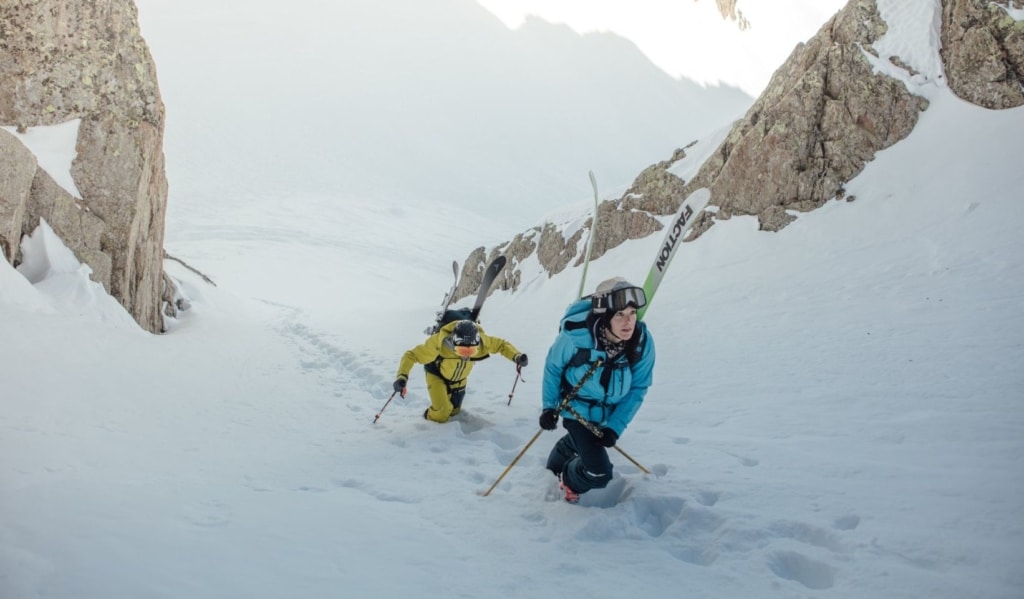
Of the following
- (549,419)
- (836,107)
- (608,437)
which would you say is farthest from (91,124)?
(836,107)

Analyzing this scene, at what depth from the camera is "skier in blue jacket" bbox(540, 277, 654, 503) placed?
3955 millimetres

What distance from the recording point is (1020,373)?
18.1 ft

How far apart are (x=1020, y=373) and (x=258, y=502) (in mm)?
7033

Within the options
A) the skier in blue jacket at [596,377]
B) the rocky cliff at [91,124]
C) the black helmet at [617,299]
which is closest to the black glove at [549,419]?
the skier in blue jacket at [596,377]

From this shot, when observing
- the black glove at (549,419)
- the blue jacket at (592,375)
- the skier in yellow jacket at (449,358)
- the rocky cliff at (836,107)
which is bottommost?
the skier in yellow jacket at (449,358)

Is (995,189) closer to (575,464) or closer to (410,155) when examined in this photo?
(575,464)

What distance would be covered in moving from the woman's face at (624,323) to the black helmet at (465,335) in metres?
2.45

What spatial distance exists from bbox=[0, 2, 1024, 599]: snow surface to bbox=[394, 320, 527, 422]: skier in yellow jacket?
1.21 ft

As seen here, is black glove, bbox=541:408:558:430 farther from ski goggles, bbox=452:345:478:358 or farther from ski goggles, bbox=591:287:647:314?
ski goggles, bbox=452:345:478:358

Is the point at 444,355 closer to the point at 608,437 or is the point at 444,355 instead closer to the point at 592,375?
the point at 592,375

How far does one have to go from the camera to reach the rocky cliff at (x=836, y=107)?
44.1ft

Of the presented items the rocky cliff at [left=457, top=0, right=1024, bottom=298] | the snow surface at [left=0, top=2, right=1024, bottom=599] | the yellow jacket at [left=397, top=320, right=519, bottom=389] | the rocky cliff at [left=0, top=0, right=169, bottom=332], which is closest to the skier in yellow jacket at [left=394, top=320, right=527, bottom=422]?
the yellow jacket at [left=397, top=320, right=519, bottom=389]

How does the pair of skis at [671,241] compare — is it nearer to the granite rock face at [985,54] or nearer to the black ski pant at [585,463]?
the black ski pant at [585,463]

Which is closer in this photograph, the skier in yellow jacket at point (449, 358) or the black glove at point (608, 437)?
the black glove at point (608, 437)
